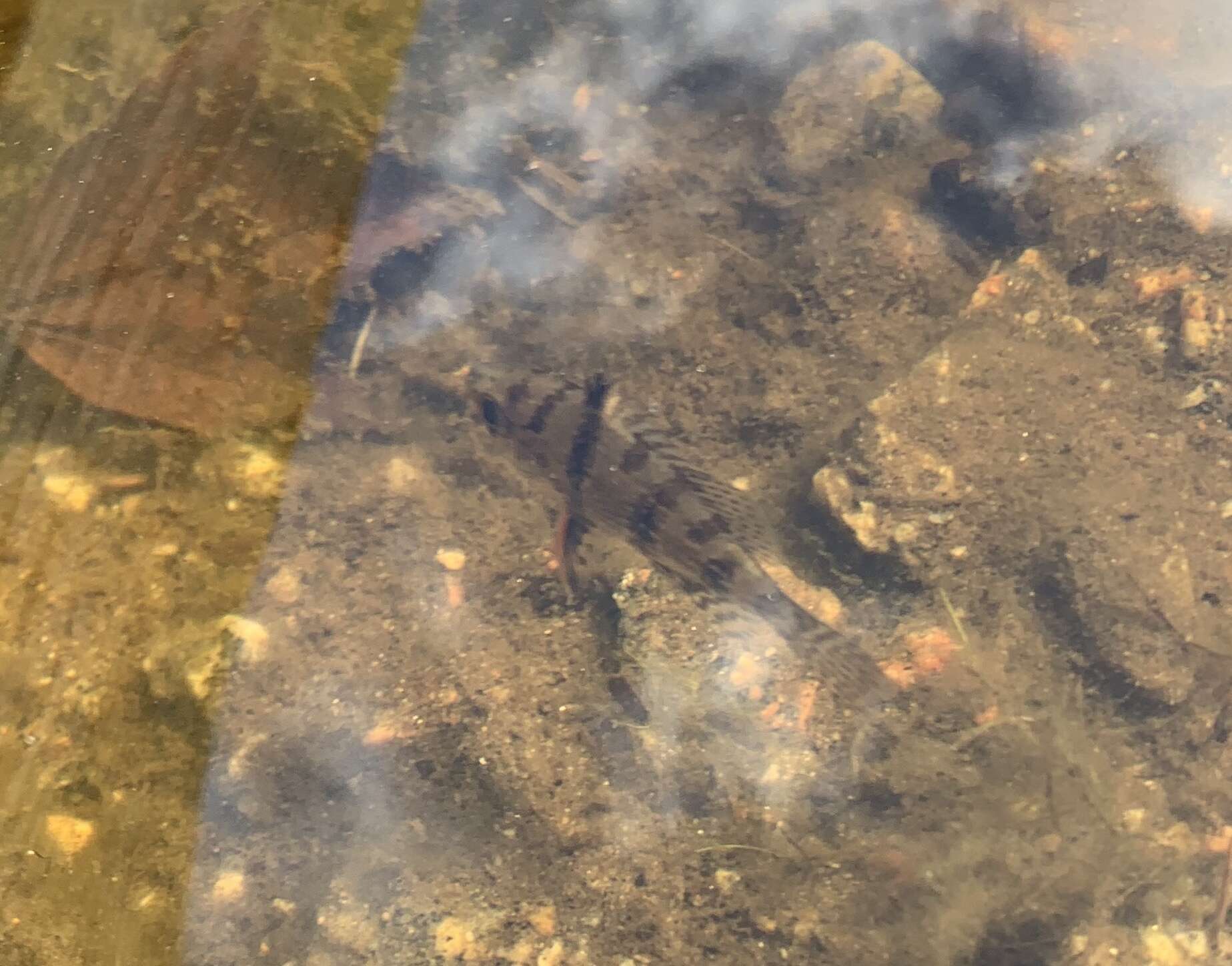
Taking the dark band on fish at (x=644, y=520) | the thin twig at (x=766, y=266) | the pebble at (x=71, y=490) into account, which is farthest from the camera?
the thin twig at (x=766, y=266)

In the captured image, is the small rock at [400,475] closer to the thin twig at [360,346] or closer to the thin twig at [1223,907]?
the thin twig at [360,346]

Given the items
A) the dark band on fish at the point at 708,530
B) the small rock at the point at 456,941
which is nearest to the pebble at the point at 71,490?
the small rock at the point at 456,941

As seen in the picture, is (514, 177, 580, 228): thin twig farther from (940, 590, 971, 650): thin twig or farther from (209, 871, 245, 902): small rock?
(209, 871, 245, 902): small rock

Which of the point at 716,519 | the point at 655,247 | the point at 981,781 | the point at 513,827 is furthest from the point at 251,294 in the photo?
the point at 981,781

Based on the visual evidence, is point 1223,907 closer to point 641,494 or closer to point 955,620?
point 955,620

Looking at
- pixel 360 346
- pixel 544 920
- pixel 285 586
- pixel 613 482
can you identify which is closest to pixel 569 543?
pixel 613 482

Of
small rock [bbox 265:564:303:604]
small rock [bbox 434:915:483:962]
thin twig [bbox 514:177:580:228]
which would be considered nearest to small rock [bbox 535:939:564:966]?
small rock [bbox 434:915:483:962]

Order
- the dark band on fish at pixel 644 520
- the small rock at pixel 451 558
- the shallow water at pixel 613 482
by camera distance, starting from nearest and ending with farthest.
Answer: the shallow water at pixel 613 482 → the small rock at pixel 451 558 → the dark band on fish at pixel 644 520

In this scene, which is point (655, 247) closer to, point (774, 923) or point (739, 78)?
point (739, 78)
